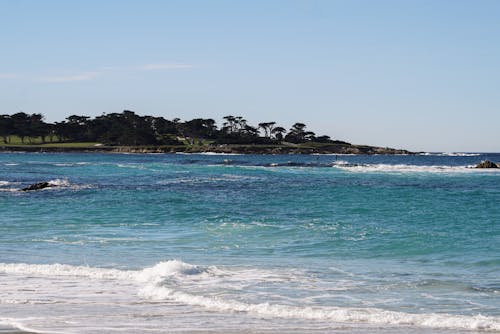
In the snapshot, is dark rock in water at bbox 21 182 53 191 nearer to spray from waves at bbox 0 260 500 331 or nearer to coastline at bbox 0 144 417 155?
spray from waves at bbox 0 260 500 331

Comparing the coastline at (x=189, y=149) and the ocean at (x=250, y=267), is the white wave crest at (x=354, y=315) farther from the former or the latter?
the coastline at (x=189, y=149)

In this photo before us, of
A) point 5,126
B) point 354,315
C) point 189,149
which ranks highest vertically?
point 5,126

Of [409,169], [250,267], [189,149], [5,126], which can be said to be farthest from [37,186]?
[5,126]

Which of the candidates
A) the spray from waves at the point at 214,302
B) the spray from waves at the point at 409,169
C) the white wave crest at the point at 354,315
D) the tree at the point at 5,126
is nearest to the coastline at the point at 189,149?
the tree at the point at 5,126

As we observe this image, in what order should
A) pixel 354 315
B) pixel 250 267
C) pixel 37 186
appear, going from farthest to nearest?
pixel 37 186, pixel 250 267, pixel 354 315

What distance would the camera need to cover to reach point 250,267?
16.7 metres

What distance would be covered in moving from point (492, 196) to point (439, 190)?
5.78 meters

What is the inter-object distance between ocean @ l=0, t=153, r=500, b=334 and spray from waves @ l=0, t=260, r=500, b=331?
0.03 m

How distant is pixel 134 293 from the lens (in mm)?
13719

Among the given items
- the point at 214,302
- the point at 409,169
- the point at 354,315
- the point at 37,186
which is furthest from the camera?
the point at 409,169

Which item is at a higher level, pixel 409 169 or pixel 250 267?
pixel 409 169

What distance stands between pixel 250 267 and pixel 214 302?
156 inches

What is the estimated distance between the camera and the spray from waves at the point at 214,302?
37.1 feet

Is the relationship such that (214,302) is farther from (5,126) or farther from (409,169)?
(5,126)
